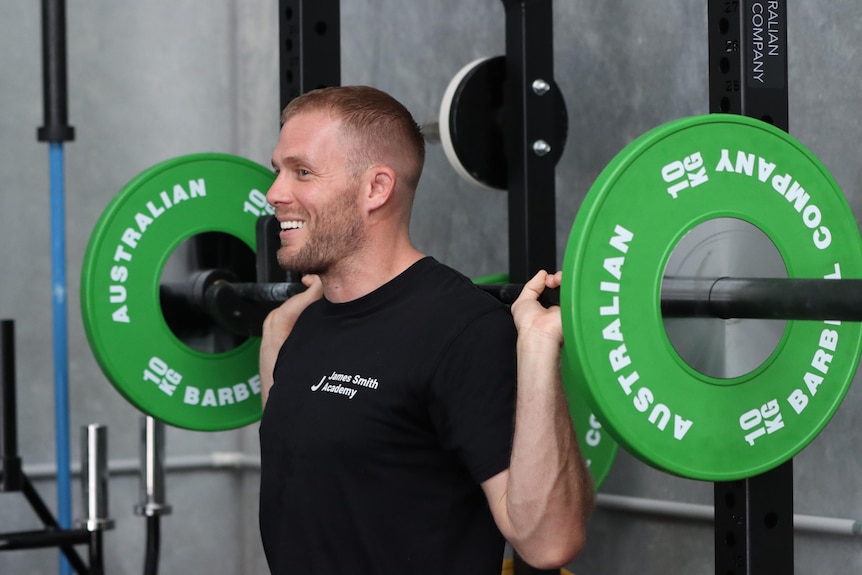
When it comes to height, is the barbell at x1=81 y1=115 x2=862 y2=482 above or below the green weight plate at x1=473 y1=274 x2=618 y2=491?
above

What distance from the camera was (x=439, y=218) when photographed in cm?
325

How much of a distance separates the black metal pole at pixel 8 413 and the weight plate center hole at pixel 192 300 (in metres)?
0.42

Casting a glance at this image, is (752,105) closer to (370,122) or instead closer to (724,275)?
(724,275)

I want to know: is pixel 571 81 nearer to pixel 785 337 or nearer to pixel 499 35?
pixel 499 35

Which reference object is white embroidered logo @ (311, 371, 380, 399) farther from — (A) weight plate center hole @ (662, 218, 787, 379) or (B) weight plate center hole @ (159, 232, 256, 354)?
(B) weight plate center hole @ (159, 232, 256, 354)

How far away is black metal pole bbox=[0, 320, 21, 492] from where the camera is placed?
8.46 feet

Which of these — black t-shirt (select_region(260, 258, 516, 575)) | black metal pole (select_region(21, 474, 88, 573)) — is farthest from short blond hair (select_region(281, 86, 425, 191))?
black metal pole (select_region(21, 474, 88, 573))

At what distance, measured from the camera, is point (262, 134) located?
3.64m

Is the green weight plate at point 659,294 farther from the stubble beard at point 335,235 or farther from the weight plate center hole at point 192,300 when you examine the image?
the weight plate center hole at point 192,300

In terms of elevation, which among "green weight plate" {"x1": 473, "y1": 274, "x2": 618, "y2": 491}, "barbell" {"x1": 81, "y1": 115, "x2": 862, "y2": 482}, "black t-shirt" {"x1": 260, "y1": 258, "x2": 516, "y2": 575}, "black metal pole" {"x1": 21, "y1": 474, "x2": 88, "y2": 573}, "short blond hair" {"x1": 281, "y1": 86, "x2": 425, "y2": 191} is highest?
"short blond hair" {"x1": 281, "y1": 86, "x2": 425, "y2": 191}

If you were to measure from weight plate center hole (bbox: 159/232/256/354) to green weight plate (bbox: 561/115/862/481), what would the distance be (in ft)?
4.08

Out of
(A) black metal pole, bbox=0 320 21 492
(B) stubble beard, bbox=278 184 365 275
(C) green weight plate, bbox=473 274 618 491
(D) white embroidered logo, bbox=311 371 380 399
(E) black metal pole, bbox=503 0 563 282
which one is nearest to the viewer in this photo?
(D) white embroidered logo, bbox=311 371 380 399

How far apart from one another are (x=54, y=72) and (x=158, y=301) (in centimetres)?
71

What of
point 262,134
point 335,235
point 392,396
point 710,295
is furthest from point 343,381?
point 262,134
